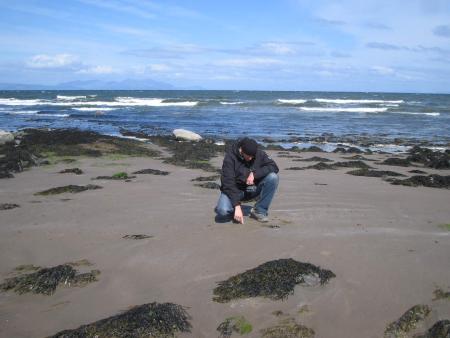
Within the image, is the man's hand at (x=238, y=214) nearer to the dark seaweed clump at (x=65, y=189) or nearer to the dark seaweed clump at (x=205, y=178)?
the dark seaweed clump at (x=65, y=189)

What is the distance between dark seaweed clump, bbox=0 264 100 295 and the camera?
3955 millimetres

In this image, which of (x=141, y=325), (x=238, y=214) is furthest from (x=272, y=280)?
(x=238, y=214)

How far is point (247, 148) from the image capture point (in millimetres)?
5586

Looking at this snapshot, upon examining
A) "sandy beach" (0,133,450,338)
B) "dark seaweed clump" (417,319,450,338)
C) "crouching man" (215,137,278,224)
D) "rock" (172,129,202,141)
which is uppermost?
"crouching man" (215,137,278,224)

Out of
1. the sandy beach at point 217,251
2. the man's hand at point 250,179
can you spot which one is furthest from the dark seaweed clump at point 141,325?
the man's hand at point 250,179

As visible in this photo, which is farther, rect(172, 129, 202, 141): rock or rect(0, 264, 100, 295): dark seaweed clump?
rect(172, 129, 202, 141): rock

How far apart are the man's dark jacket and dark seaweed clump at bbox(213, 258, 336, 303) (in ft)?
5.19

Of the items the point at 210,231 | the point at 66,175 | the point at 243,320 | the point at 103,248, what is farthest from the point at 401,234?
the point at 66,175

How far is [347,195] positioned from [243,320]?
499 cm

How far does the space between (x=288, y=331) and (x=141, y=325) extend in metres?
1.04

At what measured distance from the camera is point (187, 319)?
3445 mm

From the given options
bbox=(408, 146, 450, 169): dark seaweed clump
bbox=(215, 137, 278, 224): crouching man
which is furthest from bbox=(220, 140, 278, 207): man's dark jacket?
bbox=(408, 146, 450, 169): dark seaweed clump

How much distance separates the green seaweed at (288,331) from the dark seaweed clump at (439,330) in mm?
788

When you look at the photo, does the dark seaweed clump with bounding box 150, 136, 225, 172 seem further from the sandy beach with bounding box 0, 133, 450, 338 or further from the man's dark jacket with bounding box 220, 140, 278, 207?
the man's dark jacket with bounding box 220, 140, 278, 207
